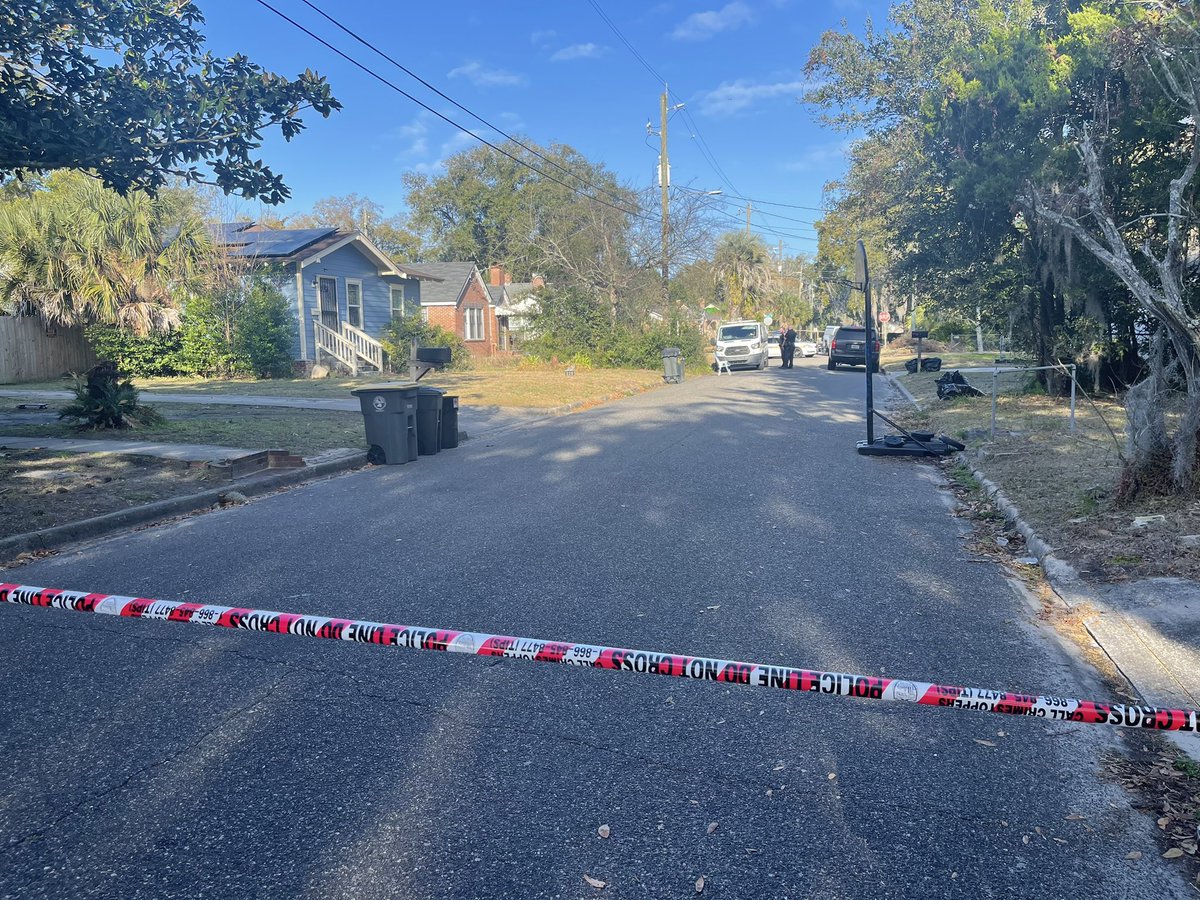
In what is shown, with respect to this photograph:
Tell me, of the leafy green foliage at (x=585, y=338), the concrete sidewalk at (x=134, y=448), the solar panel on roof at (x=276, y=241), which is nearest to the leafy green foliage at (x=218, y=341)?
the solar panel on roof at (x=276, y=241)

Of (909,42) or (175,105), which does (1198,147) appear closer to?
(175,105)

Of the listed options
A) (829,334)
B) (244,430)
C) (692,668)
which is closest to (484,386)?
(244,430)

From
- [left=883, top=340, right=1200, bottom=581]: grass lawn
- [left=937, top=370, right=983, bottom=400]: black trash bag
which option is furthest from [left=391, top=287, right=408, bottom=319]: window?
[left=883, top=340, right=1200, bottom=581]: grass lawn

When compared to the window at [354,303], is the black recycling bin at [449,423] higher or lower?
lower

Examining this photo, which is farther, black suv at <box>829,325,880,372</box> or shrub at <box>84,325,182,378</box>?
black suv at <box>829,325,880,372</box>

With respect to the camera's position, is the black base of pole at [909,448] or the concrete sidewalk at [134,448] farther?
the black base of pole at [909,448]

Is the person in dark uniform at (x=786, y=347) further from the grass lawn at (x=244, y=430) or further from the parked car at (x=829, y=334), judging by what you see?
the grass lawn at (x=244, y=430)

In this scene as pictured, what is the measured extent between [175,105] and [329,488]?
14.5 ft

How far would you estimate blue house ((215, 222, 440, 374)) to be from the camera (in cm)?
2975

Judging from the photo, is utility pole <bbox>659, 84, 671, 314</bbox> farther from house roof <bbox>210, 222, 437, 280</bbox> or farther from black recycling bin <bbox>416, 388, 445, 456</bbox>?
black recycling bin <bbox>416, 388, 445, 456</bbox>

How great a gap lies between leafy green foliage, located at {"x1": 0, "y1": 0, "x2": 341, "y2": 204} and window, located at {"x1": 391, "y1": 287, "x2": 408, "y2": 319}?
25.2m

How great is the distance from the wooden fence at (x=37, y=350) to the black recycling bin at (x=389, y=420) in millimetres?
17760

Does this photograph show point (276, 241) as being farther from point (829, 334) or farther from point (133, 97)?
point (829, 334)

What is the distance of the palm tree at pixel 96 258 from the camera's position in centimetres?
2516
